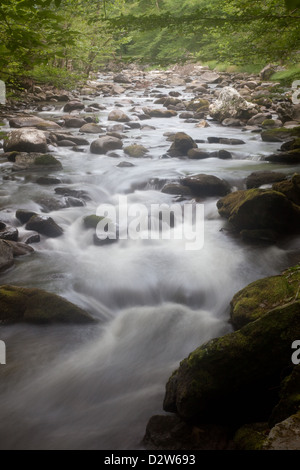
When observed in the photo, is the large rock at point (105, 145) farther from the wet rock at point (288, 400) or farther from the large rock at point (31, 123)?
the wet rock at point (288, 400)

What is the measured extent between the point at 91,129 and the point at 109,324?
31.8 feet

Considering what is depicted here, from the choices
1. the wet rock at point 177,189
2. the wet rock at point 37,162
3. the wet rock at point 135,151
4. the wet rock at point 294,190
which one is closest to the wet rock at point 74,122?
the wet rock at point 135,151

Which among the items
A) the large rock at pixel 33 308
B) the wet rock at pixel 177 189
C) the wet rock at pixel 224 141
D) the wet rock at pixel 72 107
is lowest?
the large rock at pixel 33 308

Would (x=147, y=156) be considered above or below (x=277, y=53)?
below

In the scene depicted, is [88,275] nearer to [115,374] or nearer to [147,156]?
[115,374]

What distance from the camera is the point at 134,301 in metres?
4.12

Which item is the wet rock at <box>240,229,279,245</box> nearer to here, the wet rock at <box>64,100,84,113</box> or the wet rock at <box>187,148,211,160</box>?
the wet rock at <box>187,148,211,160</box>

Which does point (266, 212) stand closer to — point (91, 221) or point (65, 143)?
point (91, 221)

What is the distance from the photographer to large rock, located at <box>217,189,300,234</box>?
15.5ft

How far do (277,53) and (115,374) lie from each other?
498 centimetres

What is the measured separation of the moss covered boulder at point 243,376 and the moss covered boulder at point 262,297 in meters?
0.75

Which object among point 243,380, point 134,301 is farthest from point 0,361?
point 243,380

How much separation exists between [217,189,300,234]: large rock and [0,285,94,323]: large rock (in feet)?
9.15

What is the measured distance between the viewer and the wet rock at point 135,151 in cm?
954
